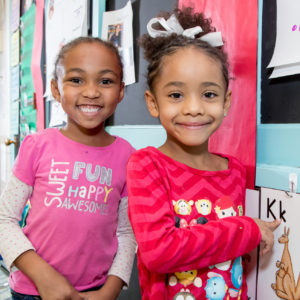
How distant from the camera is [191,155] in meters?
0.72

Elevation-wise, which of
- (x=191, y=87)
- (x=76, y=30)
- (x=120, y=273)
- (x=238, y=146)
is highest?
(x=76, y=30)

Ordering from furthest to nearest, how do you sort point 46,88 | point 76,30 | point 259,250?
point 46,88 → point 76,30 → point 259,250

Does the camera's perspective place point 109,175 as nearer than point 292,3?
No

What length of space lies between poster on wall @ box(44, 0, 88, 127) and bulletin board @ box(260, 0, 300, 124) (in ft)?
3.24

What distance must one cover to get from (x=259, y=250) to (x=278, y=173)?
197 mm

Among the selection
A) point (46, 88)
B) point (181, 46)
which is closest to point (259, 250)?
point (181, 46)

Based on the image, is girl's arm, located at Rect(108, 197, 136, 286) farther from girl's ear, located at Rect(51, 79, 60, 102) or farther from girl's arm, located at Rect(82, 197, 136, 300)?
girl's ear, located at Rect(51, 79, 60, 102)

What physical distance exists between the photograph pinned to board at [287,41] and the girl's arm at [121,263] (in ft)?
1.64

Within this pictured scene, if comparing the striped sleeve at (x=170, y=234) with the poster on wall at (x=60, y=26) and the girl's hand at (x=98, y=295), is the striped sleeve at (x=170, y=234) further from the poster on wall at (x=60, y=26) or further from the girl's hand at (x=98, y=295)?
the poster on wall at (x=60, y=26)

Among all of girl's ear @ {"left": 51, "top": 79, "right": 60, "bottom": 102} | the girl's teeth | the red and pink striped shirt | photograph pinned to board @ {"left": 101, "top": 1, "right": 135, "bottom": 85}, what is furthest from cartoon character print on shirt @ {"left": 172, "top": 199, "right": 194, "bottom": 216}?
photograph pinned to board @ {"left": 101, "top": 1, "right": 135, "bottom": 85}

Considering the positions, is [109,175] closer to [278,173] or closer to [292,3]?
[278,173]

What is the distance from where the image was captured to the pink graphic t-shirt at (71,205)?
2.56ft

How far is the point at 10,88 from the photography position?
2791 mm

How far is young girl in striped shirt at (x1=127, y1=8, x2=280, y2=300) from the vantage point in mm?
587
